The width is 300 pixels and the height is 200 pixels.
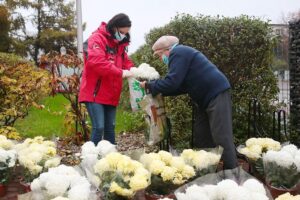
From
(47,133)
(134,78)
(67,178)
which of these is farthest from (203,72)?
(47,133)

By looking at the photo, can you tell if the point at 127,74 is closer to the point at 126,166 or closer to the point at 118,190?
the point at 126,166

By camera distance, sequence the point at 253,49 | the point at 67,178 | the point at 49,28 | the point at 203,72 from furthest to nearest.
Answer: the point at 49,28 → the point at 253,49 → the point at 203,72 → the point at 67,178

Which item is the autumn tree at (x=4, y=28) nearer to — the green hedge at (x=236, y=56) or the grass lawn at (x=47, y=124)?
the grass lawn at (x=47, y=124)

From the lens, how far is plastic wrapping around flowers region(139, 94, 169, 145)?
417 cm

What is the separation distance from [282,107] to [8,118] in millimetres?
3884

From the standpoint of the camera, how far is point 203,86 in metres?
3.82

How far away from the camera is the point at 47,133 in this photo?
8.40 meters

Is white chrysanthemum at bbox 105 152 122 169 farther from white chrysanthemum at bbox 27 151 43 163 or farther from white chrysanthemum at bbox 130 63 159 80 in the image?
white chrysanthemum at bbox 130 63 159 80

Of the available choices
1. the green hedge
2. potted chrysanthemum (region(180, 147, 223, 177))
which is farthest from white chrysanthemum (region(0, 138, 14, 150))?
the green hedge

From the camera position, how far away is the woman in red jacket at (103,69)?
14.3 ft

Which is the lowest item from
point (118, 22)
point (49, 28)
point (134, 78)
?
point (134, 78)

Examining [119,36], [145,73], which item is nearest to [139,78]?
[145,73]

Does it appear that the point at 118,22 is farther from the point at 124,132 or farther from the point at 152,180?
the point at 124,132

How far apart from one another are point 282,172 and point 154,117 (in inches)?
66.4
